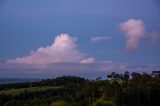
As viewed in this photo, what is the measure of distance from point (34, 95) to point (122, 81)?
10.7m

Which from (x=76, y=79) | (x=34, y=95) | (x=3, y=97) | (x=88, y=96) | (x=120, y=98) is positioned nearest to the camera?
(x=120, y=98)

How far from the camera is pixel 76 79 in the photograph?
56.7 meters

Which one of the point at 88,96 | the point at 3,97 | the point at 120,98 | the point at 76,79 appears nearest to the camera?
the point at 120,98

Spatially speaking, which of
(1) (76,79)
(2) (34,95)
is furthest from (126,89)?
(1) (76,79)

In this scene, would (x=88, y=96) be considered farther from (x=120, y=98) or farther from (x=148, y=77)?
(x=148, y=77)

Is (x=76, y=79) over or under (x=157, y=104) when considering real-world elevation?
over

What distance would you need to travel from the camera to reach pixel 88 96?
1630 inches

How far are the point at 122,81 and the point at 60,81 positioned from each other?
1410 centimetres

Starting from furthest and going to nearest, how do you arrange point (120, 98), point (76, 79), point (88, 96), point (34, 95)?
point (76, 79), point (34, 95), point (88, 96), point (120, 98)

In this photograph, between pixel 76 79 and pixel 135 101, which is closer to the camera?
pixel 135 101

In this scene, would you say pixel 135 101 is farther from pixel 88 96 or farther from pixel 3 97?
pixel 3 97

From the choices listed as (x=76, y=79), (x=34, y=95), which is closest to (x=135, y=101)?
(x=34, y=95)

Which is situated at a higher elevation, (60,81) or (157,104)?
(60,81)

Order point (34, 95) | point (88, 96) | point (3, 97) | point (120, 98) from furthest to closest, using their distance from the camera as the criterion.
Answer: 1. point (34, 95)
2. point (3, 97)
3. point (88, 96)
4. point (120, 98)
